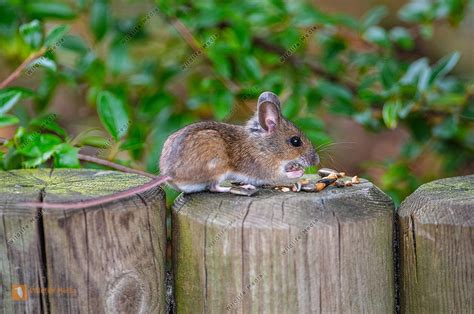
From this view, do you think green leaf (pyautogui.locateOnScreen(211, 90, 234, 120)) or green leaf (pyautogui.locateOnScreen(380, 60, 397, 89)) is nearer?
green leaf (pyautogui.locateOnScreen(211, 90, 234, 120))

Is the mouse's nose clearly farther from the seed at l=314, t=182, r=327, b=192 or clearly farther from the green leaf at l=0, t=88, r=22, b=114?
the green leaf at l=0, t=88, r=22, b=114

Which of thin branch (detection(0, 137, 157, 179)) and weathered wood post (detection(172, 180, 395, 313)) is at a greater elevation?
thin branch (detection(0, 137, 157, 179))

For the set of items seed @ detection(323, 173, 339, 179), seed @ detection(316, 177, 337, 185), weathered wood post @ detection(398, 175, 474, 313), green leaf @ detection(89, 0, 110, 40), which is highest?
green leaf @ detection(89, 0, 110, 40)

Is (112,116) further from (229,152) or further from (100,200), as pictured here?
(100,200)

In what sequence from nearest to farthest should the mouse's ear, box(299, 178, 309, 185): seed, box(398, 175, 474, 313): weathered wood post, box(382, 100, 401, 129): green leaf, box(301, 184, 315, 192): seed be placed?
box(398, 175, 474, 313): weathered wood post, box(301, 184, 315, 192): seed, box(299, 178, 309, 185): seed, the mouse's ear, box(382, 100, 401, 129): green leaf

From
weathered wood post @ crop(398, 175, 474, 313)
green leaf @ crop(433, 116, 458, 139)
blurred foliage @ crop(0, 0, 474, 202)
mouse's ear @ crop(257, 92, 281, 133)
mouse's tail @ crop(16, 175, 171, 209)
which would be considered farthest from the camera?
green leaf @ crop(433, 116, 458, 139)

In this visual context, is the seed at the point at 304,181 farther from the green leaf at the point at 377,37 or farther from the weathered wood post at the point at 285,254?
the green leaf at the point at 377,37

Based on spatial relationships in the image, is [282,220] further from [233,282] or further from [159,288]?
[159,288]

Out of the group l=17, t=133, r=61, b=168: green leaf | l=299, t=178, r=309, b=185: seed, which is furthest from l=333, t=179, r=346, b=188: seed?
l=17, t=133, r=61, b=168: green leaf
